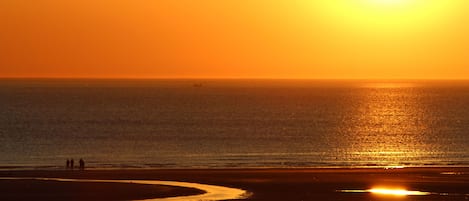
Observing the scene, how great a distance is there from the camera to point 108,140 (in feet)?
336

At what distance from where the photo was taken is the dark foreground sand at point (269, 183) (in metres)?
46.8

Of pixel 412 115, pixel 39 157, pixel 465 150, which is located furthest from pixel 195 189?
pixel 412 115

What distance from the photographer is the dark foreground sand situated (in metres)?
46.8

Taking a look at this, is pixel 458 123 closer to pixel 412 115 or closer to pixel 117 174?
pixel 412 115

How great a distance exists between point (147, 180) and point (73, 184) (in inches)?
149

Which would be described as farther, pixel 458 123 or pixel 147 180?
pixel 458 123

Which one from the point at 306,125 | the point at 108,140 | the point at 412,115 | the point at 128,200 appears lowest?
the point at 128,200

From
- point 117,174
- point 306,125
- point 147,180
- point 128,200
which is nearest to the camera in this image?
point 128,200

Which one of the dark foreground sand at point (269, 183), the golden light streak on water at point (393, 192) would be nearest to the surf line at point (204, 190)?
the dark foreground sand at point (269, 183)

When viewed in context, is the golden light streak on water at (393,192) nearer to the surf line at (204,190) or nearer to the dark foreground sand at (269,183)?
the dark foreground sand at (269,183)

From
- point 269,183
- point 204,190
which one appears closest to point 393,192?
point 269,183

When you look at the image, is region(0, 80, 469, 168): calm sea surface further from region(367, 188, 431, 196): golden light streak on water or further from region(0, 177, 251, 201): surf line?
region(367, 188, 431, 196): golden light streak on water

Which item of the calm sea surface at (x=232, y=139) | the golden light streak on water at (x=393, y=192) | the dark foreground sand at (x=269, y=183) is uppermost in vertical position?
the calm sea surface at (x=232, y=139)

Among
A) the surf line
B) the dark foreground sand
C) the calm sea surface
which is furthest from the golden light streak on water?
the calm sea surface
